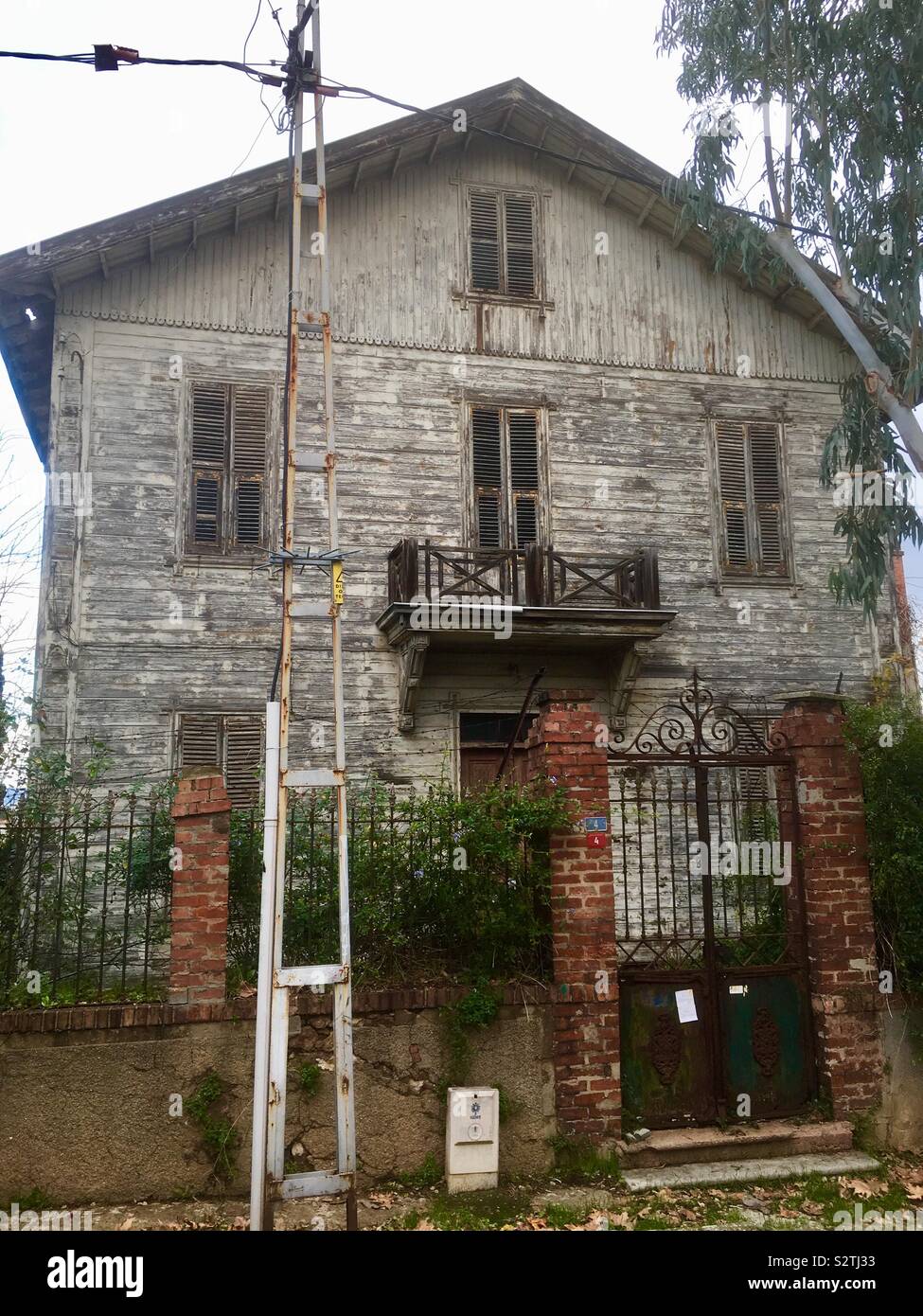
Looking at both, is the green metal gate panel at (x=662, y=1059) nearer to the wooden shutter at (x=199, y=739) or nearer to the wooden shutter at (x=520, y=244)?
the wooden shutter at (x=199, y=739)

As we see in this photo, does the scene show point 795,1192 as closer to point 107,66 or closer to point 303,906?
point 303,906

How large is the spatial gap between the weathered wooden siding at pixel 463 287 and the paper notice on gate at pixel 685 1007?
9.03 metres

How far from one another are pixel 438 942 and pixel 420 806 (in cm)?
94

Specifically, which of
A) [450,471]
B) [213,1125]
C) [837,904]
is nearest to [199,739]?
[450,471]

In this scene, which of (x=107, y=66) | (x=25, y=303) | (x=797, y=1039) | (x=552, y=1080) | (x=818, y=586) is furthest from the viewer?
(x=818, y=586)

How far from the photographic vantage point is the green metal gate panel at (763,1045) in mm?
7168

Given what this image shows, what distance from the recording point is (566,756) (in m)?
7.12

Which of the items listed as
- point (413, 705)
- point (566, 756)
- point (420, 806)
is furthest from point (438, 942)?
point (413, 705)

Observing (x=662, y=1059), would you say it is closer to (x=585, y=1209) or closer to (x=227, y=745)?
(x=585, y=1209)

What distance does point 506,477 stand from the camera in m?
13.2

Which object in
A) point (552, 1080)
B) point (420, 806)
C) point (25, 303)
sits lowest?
point (552, 1080)

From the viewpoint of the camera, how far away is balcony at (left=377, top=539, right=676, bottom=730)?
11.7 metres

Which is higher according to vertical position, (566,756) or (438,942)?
(566,756)

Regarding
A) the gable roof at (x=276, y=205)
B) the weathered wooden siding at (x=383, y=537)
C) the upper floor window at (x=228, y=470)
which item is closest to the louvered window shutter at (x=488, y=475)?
the weathered wooden siding at (x=383, y=537)
